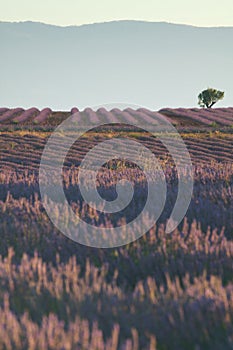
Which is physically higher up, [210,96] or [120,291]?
[210,96]

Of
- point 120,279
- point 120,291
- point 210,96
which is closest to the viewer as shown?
point 120,291

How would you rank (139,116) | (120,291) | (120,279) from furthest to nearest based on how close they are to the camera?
(139,116) < (120,279) < (120,291)

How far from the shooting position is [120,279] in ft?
14.0

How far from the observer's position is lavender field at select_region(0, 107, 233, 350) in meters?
2.93

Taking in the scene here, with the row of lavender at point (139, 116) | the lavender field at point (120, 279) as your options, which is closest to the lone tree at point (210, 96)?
the row of lavender at point (139, 116)

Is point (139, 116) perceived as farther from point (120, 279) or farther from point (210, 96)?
point (120, 279)

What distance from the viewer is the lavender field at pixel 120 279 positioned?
293 centimetres

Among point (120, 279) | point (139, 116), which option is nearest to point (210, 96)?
point (139, 116)

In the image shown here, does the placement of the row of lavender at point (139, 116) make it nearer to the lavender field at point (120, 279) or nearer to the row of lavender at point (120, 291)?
the lavender field at point (120, 279)

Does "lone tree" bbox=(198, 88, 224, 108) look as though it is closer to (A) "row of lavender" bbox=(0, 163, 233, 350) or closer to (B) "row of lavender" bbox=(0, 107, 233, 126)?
(B) "row of lavender" bbox=(0, 107, 233, 126)

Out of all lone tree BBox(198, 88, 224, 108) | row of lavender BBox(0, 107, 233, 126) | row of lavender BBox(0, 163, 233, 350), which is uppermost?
lone tree BBox(198, 88, 224, 108)

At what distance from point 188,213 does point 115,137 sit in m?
17.3

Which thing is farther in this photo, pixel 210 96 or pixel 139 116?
pixel 210 96

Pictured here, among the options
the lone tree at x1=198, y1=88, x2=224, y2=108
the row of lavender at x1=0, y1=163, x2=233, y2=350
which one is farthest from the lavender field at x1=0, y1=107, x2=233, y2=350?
the lone tree at x1=198, y1=88, x2=224, y2=108
